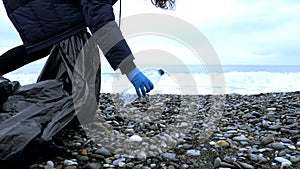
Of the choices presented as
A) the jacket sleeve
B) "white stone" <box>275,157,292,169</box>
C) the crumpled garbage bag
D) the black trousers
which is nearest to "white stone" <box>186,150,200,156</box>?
"white stone" <box>275,157,292,169</box>

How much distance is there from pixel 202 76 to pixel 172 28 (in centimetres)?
862

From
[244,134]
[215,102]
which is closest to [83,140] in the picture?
[244,134]

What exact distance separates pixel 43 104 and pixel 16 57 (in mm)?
683

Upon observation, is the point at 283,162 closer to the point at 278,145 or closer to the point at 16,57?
the point at 278,145

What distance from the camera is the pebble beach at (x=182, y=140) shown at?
6.15ft

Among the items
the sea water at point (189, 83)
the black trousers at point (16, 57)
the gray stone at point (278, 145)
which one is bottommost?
the gray stone at point (278, 145)

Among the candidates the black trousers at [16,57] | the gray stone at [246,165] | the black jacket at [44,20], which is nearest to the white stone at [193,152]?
the gray stone at [246,165]

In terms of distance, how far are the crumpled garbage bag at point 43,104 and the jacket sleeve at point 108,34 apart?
0.39 meters

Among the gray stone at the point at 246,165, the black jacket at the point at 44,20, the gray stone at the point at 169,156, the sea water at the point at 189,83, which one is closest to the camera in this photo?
the gray stone at the point at 246,165

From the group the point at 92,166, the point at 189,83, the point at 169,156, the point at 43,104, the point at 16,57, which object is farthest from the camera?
the point at 189,83

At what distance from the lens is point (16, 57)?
2.53 m

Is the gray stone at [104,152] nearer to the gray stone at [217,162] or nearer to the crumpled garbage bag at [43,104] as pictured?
the crumpled garbage bag at [43,104]

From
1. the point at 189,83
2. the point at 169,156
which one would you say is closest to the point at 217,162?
the point at 169,156

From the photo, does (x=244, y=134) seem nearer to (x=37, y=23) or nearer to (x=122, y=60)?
(x=122, y=60)
